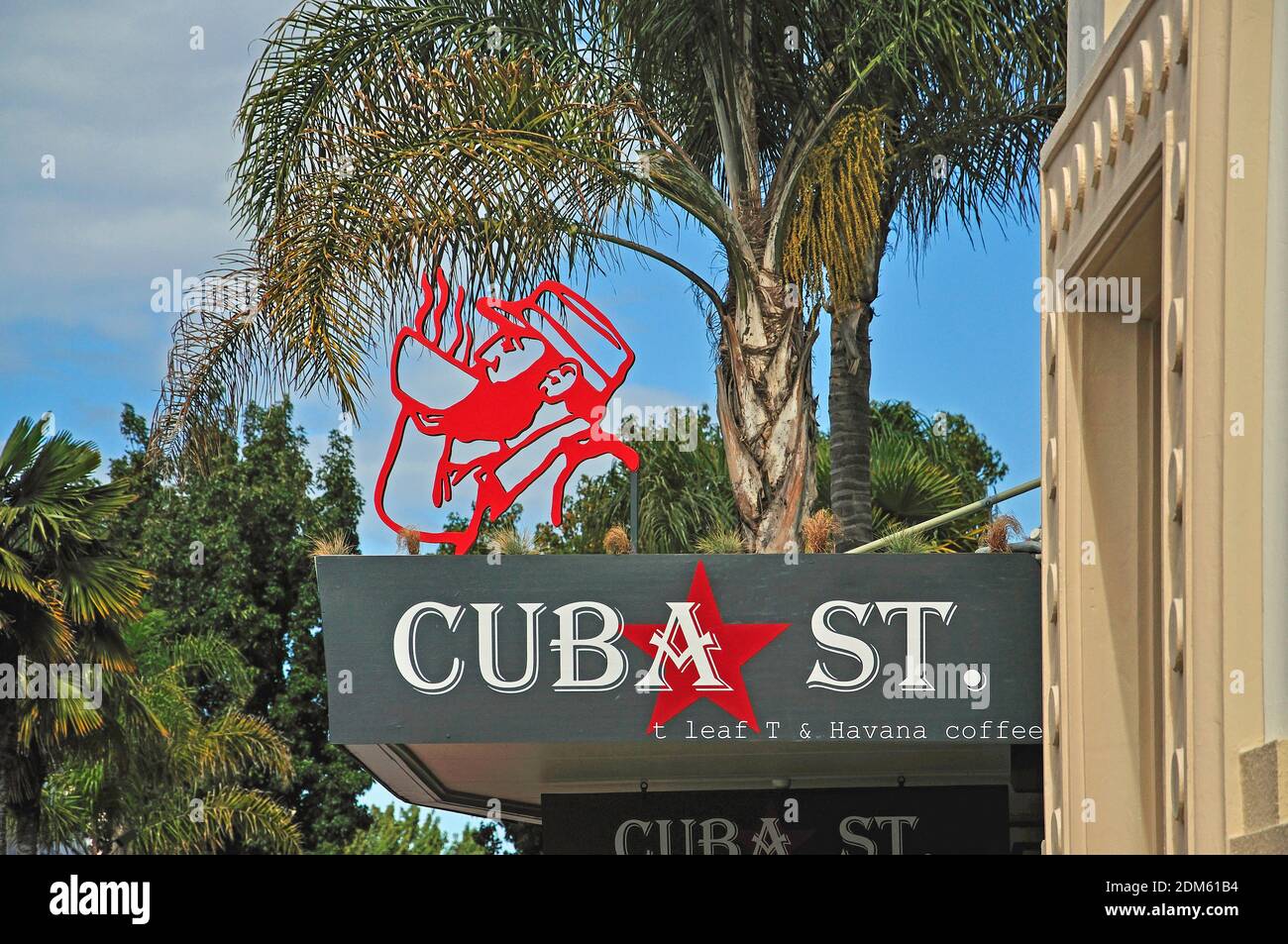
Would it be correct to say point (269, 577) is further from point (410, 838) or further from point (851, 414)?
point (851, 414)

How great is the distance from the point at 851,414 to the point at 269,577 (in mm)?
25773

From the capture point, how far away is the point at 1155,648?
11.4 meters

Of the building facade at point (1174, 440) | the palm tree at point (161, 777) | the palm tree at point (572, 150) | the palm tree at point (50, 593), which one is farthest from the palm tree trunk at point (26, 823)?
the building facade at point (1174, 440)

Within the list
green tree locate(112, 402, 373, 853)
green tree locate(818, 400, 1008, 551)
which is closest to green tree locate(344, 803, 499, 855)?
green tree locate(112, 402, 373, 853)

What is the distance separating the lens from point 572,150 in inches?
630

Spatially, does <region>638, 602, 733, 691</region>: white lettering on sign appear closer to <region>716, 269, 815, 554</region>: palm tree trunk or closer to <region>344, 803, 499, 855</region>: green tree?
<region>716, 269, 815, 554</region>: palm tree trunk

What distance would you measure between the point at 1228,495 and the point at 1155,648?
3560 mm

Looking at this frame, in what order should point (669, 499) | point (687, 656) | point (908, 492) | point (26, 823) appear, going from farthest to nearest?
point (669, 499), point (908, 492), point (26, 823), point (687, 656)

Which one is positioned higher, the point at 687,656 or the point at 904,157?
the point at 904,157

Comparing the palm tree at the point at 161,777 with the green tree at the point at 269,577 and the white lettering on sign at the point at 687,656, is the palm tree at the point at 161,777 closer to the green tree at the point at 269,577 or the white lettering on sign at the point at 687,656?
the green tree at the point at 269,577

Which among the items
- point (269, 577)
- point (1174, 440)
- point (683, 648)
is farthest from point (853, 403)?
point (269, 577)

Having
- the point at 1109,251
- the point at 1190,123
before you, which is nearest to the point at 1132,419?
the point at 1109,251
